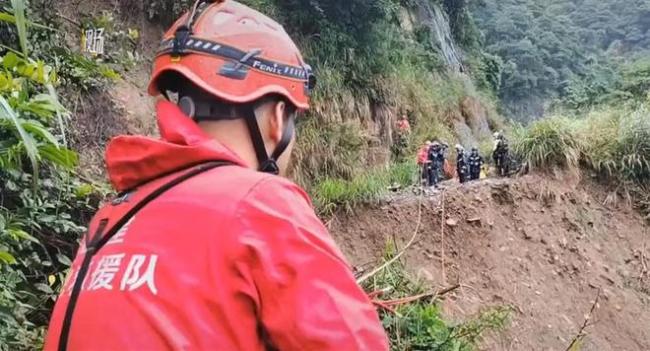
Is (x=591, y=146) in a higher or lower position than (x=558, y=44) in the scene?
higher

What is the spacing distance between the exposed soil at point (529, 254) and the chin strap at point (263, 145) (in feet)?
18.5

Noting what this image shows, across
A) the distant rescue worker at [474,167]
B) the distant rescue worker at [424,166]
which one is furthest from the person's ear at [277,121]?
the distant rescue worker at [474,167]

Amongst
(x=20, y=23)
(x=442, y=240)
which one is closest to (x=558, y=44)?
(x=442, y=240)

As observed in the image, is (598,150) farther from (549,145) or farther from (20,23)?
(20,23)

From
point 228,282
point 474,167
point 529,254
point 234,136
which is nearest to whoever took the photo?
point 228,282

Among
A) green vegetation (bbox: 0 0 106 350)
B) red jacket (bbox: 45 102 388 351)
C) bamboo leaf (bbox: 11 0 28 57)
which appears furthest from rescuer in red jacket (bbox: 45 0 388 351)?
green vegetation (bbox: 0 0 106 350)

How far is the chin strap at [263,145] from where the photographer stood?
58.3 inches

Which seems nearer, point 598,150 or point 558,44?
point 598,150

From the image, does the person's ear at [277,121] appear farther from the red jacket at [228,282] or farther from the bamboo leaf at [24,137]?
the bamboo leaf at [24,137]

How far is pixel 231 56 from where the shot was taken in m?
1.51

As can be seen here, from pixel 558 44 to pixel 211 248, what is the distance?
30956 millimetres

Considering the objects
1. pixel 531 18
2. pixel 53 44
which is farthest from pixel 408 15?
pixel 531 18

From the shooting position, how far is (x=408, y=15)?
17484mm

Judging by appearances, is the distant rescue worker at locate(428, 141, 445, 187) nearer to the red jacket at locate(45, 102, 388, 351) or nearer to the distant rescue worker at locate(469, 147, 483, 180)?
the distant rescue worker at locate(469, 147, 483, 180)
